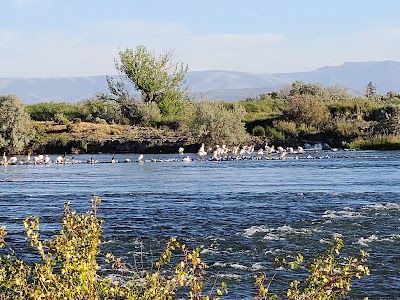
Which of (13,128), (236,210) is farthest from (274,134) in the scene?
(236,210)

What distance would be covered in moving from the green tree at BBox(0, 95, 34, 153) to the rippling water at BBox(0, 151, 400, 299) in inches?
621

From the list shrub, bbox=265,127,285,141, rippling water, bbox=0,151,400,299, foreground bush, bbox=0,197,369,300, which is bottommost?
rippling water, bbox=0,151,400,299

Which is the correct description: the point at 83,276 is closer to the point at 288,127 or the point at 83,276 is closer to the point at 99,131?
the point at 288,127

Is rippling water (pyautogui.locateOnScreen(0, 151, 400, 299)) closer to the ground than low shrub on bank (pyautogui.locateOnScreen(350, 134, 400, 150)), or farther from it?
closer to the ground

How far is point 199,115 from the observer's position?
51.4m

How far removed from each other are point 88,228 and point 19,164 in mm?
38391

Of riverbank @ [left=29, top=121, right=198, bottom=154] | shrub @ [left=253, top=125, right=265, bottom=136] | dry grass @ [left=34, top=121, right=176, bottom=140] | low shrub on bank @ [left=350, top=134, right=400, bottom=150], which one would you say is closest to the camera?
low shrub on bank @ [left=350, top=134, right=400, bottom=150]

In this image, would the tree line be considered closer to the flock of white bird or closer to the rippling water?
the flock of white bird

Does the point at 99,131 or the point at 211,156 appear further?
the point at 99,131

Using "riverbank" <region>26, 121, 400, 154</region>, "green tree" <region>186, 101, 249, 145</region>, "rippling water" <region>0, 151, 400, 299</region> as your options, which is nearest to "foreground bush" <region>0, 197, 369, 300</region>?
"rippling water" <region>0, 151, 400, 299</region>

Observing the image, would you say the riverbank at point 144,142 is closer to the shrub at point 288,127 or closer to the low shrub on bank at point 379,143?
the low shrub on bank at point 379,143

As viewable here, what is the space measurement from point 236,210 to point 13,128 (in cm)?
3545

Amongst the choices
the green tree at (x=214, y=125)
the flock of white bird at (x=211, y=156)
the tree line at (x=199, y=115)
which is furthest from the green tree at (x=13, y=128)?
the green tree at (x=214, y=125)

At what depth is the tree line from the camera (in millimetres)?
52375
